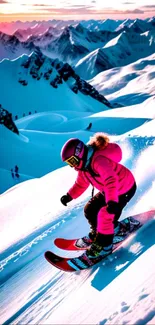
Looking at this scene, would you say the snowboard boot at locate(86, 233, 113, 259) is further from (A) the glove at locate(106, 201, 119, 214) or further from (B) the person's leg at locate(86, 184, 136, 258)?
(A) the glove at locate(106, 201, 119, 214)

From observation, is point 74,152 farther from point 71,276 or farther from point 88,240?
point 71,276

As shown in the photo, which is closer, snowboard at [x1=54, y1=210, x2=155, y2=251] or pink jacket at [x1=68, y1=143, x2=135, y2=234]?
pink jacket at [x1=68, y1=143, x2=135, y2=234]

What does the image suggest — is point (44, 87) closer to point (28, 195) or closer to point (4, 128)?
point (4, 128)

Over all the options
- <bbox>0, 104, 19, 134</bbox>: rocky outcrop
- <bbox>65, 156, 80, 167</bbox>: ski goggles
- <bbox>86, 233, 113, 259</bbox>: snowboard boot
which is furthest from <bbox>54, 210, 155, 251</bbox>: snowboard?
<bbox>0, 104, 19, 134</bbox>: rocky outcrop

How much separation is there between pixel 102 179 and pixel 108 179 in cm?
11

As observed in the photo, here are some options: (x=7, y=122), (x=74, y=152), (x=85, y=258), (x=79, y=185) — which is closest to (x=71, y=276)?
(x=85, y=258)

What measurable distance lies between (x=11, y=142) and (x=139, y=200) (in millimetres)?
36209

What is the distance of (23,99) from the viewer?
105 meters

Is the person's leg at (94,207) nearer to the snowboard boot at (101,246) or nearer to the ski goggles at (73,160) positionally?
the snowboard boot at (101,246)

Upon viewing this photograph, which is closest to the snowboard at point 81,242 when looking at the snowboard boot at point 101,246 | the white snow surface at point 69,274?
→ the white snow surface at point 69,274

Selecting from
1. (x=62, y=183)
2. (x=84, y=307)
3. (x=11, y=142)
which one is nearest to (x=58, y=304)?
(x=84, y=307)

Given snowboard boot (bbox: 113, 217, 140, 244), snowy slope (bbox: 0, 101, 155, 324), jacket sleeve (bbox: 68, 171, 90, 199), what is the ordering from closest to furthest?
snowy slope (bbox: 0, 101, 155, 324) < snowboard boot (bbox: 113, 217, 140, 244) < jacket sleeve (bbox: 68, 171, 90, 199)

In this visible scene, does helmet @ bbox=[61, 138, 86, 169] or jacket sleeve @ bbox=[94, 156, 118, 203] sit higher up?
helmet @ bbox=[61, 138, 86, 169]

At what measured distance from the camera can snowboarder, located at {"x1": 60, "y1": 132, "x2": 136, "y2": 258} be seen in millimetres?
4238
